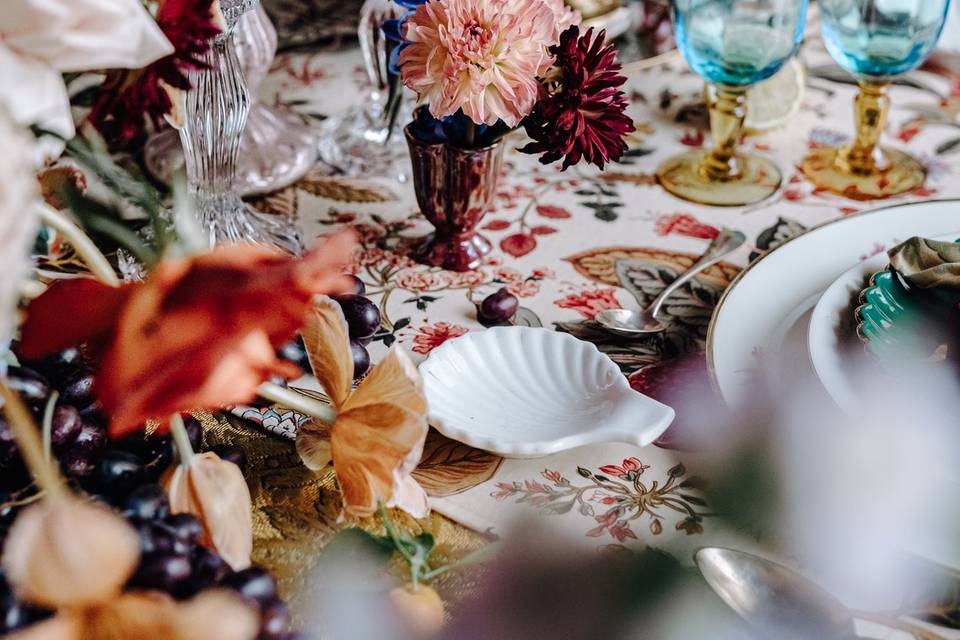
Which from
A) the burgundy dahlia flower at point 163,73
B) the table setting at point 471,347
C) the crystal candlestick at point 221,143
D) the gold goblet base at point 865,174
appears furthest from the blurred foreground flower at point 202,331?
the gold goblet base at point 865,174

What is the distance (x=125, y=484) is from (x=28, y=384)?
2.0 inches

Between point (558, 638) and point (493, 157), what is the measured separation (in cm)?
31

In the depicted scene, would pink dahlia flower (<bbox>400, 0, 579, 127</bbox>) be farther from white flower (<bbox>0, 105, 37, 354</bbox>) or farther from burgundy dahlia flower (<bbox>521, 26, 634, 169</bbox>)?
white flower (<bbox>0, 105, 37, 354</bbox>)

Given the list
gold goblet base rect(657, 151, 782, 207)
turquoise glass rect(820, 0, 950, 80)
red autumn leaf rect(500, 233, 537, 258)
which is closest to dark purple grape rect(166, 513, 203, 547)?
red autumn leaf rect(500, 233, 537, 258)

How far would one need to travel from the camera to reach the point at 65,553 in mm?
238

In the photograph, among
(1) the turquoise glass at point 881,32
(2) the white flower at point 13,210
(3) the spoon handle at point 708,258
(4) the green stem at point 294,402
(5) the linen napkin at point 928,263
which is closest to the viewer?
(2) the white flower at point 13,210

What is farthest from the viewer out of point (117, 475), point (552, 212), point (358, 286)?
point (552, 212)

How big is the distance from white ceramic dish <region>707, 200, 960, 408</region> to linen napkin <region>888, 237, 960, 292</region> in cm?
6

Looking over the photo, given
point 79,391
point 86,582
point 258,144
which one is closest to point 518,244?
point 258,144

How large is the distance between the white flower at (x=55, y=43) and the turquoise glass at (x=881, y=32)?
1.82 ft

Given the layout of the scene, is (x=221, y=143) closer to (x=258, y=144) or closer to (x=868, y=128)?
(x=258, y=144)

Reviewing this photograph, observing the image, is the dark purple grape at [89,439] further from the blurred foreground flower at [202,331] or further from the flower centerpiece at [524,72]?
the flower centerpiece at [524,72]

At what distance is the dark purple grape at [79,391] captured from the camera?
378 mm

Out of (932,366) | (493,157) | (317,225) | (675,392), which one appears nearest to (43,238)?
(317,225)
